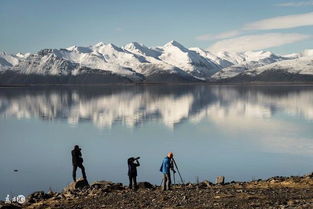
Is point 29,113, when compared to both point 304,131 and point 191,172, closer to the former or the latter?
point 304,131

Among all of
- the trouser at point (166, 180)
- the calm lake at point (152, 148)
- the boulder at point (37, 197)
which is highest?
the trouser at point (166, 180)

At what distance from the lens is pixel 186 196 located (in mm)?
23438

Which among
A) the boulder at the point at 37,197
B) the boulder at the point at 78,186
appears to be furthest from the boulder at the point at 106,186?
the boulder at the point at 37,197

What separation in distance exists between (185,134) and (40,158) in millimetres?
24548

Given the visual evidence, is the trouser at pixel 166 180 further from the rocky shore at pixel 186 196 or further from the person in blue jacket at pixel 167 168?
the rocky shore at pixel 186 196

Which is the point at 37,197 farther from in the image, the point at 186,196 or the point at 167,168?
the point at 186,196

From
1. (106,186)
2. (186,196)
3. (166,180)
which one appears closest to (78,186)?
(106,186)

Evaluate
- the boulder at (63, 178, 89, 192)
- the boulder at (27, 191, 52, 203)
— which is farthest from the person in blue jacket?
the boulder at (27, 191, 52, 203)

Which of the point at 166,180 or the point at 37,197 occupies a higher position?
the point at 166,180

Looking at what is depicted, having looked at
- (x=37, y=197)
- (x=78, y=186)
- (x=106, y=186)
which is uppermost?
(x=106, y=186)

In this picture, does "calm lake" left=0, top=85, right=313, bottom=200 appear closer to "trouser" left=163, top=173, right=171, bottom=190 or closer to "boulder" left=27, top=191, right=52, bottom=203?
"boulder" left=27, top=191, right=52, bottom=203

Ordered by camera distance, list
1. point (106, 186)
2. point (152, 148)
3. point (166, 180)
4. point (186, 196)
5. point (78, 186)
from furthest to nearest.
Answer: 1. point (152, 148)
2. point (78, 186)
3. point (106, 186)
4. point (166, 180)
5. point (186, 196)

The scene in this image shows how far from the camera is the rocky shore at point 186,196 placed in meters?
21.7


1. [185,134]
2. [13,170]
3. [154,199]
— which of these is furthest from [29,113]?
[154,199]
